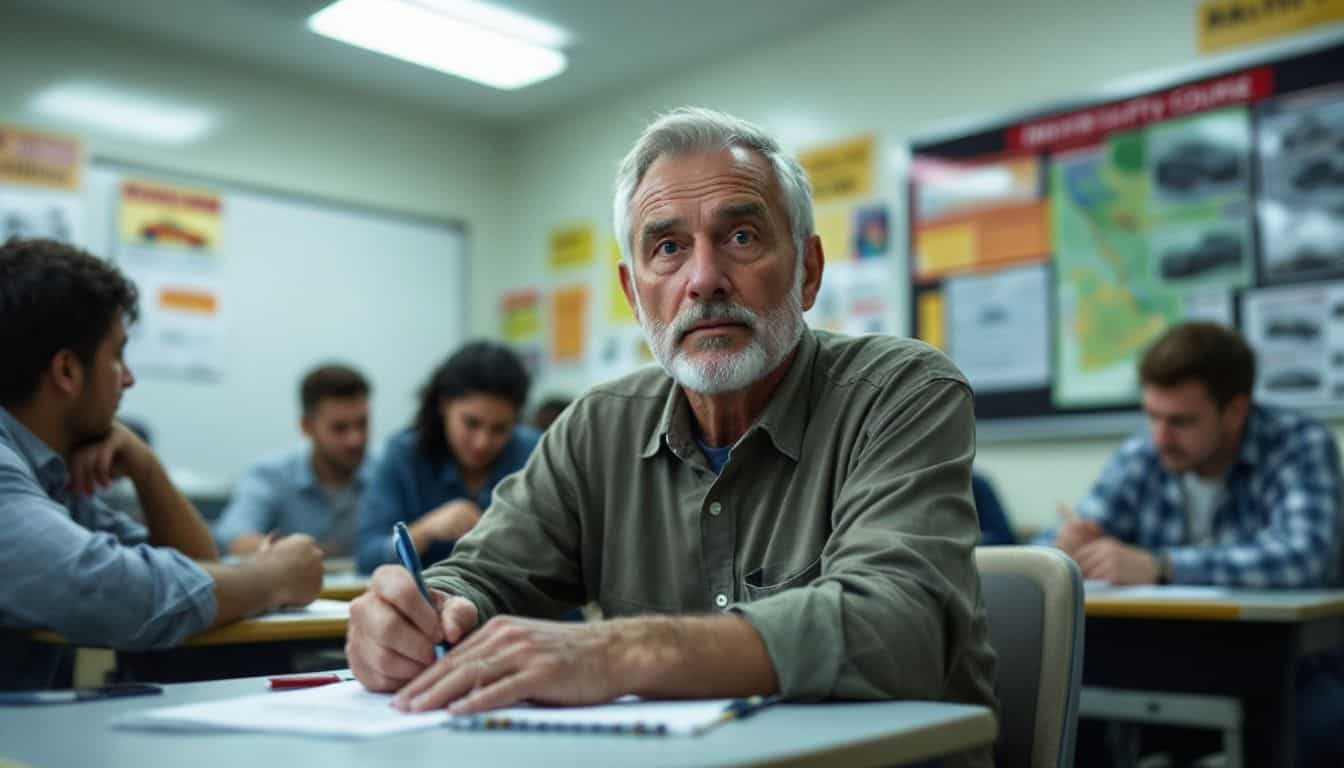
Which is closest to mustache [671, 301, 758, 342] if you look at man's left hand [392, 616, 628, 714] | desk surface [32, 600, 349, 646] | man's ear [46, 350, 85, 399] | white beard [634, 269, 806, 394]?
white beard [634, 269, 806, 394]

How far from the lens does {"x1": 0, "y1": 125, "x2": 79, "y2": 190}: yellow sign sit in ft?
13.5

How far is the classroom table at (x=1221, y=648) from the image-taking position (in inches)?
76.6

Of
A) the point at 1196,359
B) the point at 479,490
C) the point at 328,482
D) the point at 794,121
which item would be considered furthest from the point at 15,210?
the point at 1196,359

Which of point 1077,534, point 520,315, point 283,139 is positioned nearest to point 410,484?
point 1077,534

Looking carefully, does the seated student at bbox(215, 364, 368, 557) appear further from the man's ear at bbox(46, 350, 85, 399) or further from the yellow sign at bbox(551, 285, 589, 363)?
the man's ear at bbox(46, 350, 85, 399)

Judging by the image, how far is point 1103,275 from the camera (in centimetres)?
357

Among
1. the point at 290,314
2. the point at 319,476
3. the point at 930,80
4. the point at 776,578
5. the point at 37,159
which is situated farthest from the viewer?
Result: the point at 290,314

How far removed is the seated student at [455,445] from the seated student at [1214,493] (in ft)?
4.65

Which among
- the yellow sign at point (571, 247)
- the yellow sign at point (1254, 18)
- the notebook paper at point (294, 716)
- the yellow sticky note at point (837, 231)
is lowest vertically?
the notebook paper at point (294, 716)

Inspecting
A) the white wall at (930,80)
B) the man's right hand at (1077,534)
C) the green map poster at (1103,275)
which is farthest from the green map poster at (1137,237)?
the man's right hand at (1077,534)

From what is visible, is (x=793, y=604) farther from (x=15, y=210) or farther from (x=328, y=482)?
(x=15, y=210)

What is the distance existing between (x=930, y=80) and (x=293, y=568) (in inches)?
117

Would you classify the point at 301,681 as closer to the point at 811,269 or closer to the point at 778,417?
the point at 778,417

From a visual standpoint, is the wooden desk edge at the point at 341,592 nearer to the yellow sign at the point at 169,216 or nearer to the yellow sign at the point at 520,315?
the yellow sign at the point at 169,216
